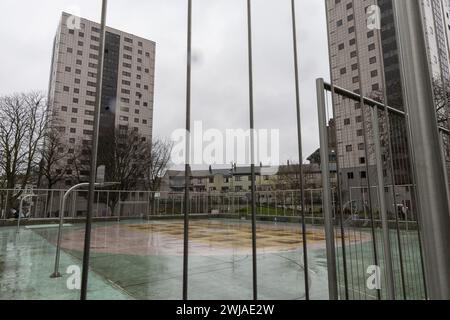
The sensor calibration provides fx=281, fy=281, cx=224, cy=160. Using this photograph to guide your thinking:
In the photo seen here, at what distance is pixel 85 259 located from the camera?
0.93 metres

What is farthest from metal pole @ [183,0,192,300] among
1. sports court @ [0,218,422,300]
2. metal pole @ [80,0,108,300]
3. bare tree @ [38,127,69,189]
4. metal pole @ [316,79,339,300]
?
bare tree @ [38,127,69,189]

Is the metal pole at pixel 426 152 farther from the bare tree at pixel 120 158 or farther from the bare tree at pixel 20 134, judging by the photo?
the bare tree at pixel 120 158

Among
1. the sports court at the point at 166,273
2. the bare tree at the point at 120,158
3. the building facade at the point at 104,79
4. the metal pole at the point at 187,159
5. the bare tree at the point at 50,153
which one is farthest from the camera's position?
the building facade at the point at 104,79

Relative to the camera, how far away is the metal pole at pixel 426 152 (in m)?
0.92

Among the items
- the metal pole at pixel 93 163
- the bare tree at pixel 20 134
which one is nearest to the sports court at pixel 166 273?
the metal pole at pixel 93 163

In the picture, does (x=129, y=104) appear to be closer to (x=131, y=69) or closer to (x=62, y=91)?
(x=131, y=69)

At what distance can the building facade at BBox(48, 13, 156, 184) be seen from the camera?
128ft

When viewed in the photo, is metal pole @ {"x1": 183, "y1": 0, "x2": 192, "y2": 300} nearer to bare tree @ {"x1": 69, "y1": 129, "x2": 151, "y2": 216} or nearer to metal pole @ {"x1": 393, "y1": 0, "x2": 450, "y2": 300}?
metal pole @ {"x1": 393, "y1": 0, "x2": 450, "y2": 300}

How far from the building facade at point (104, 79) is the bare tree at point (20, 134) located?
1793 centimetres

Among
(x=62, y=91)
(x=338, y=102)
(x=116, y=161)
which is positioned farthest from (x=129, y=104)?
(x=338, y=102)

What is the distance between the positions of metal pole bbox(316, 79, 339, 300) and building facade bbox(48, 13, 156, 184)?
35.3m

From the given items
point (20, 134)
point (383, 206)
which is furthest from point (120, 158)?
point (383, 206)

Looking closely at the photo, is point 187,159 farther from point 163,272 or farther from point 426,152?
point 163,272

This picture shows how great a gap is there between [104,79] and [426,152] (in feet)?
145
